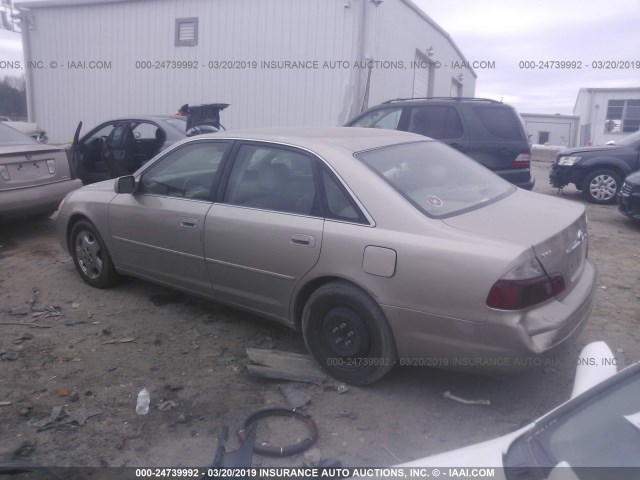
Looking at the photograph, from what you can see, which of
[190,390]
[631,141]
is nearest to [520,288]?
[190,390]

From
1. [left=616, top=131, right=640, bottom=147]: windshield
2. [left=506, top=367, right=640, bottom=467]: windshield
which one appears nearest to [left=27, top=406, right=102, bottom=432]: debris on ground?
[left=506, top=367, right=640, bottom=467]: windshield

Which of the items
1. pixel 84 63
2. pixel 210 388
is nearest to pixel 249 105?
pixel 84 63

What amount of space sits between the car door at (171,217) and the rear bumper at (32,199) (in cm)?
232

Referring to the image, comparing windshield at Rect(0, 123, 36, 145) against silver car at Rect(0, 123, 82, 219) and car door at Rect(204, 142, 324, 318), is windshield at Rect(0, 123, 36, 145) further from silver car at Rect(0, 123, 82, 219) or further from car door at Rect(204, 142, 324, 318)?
car door at Rect(204, 142, 324, 318)

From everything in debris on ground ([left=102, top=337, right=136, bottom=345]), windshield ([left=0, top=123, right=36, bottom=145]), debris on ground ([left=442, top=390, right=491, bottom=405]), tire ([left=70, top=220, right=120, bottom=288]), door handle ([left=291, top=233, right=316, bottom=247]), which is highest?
windshield ([left=0, top=123, right=36, bottom=145])

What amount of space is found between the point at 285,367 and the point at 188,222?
1.30m

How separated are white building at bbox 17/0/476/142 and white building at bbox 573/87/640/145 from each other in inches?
591

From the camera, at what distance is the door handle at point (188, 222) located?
14.1ft

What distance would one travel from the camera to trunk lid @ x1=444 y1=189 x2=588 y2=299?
3.17 m

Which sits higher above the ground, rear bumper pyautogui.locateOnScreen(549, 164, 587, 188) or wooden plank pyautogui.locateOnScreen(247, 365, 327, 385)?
rear bumper pyautogui.locateOnScreen(549, 164, 587, 188)

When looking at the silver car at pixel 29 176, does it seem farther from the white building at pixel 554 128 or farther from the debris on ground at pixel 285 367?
the white building at pixel 554 128

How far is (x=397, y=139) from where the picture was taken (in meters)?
4.31

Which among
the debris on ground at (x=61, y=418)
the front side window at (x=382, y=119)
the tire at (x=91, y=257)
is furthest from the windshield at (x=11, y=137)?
the debris on ground at (x=61, y=418)

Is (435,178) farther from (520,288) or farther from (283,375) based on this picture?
(283,375)
